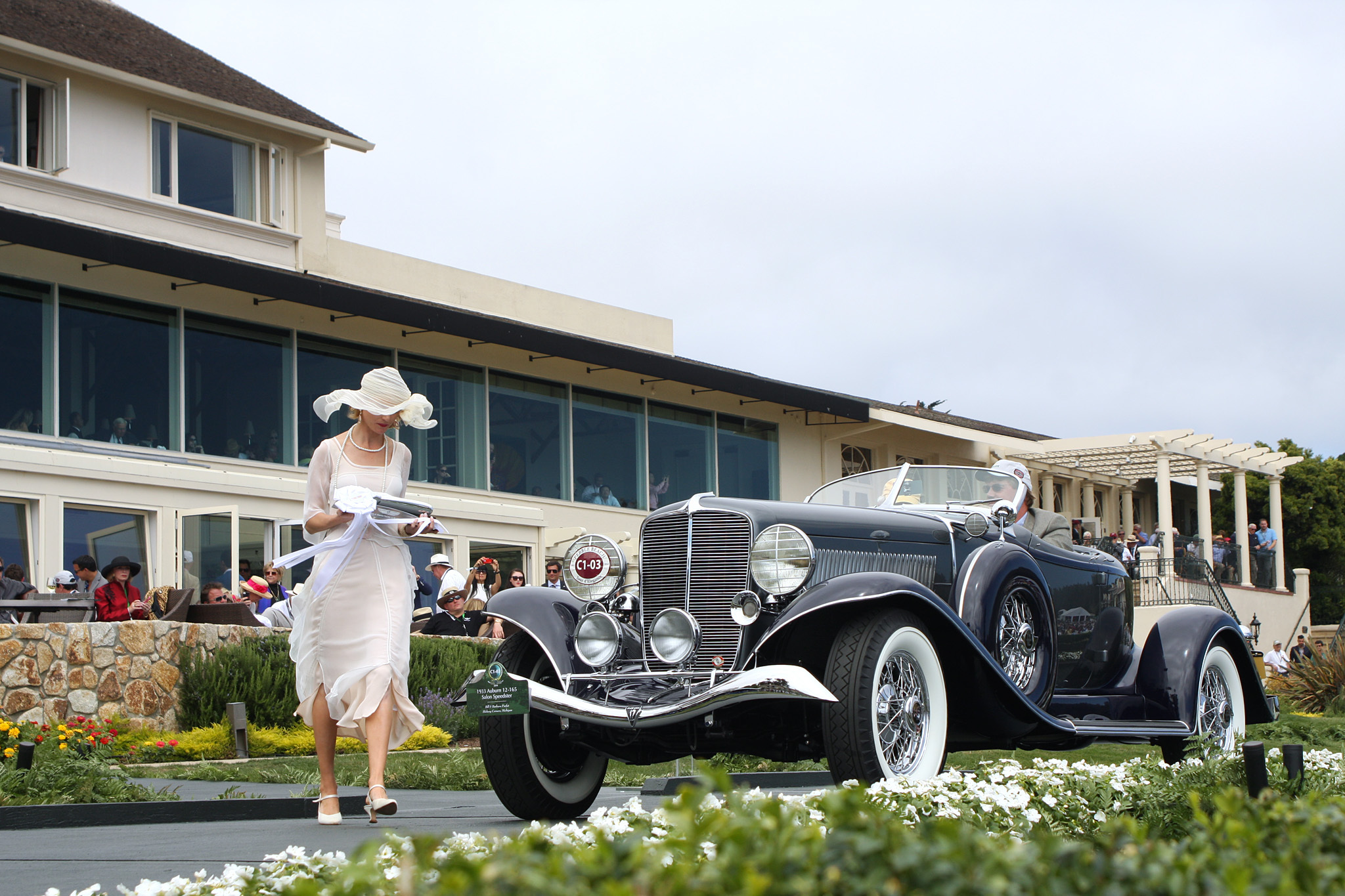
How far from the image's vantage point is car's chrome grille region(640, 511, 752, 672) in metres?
6.79

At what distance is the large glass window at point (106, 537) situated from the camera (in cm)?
1739

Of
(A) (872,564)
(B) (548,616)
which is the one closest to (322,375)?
(B) (548,616)

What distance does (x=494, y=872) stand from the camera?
1.94m

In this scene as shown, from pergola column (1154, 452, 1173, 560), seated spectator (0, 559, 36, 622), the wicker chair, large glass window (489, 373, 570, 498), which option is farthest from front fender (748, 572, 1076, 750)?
pergola column (1154, 452, 1173, 560)

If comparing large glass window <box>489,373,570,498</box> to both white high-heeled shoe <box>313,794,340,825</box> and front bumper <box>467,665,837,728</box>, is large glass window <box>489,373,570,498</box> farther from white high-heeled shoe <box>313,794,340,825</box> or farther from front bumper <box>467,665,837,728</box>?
front bumper <box>467,665,837,728</box>

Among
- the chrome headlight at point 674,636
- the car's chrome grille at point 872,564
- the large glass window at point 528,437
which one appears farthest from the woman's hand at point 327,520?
the large glass window at point 528,437

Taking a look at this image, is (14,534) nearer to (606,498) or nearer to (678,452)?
(606,498)

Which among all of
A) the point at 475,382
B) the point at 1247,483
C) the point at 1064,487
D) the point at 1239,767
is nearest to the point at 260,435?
the point at 475,382

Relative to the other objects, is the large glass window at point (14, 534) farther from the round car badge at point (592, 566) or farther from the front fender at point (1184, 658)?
the front fender at point (1184, 658)

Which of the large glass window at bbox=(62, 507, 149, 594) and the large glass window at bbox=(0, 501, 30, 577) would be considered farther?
the large glass window at bbox=(62, 507, 149, 594)

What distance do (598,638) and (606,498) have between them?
19.3 metres

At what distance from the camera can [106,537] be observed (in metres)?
17.7

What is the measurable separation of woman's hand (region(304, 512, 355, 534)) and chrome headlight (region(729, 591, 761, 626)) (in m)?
1.81

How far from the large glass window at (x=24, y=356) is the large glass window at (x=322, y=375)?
408 cm
